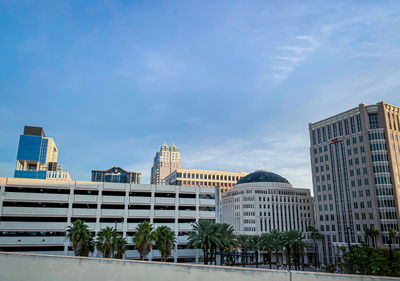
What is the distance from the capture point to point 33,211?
63.3m

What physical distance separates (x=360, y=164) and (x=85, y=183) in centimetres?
8737

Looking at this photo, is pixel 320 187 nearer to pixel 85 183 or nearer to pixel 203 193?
pixel 203 193

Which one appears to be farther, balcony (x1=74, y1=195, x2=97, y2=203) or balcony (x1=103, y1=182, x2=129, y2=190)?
balcony (x1=103, y1=182, x2=129, y2=190)

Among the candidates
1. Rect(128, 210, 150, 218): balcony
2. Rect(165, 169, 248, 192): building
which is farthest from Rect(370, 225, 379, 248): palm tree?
Rect(165, 169, 248, 192): building

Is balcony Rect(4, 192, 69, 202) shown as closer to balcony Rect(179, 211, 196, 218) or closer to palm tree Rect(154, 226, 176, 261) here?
palm tree Rect(154, 226, 176, 261)

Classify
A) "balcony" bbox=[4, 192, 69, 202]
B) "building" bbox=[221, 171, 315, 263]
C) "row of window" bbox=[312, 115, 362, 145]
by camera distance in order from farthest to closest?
1. "building" bbox=[221, 171, 315, 263]
2. "row of window" bbox=[312, 115, 362, 145]
3. "balcony" bbox=[4, 192, 69, 202]

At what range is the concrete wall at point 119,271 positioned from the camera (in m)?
10.8

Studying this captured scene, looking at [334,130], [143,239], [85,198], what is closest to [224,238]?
[143,239]

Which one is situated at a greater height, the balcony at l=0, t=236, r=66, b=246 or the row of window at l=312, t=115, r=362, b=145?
the row of window at l=312, t=115, r=362, b=145

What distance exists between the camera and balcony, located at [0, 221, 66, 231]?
202 ft

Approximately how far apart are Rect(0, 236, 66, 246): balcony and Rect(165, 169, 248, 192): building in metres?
93.1

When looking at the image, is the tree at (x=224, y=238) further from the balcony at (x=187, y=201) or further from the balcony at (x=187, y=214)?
the balcony at (x=187, y=201)

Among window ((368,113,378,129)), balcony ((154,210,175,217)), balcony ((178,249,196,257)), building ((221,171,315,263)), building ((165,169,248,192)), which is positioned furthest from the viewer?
building ((165,169,248,192))

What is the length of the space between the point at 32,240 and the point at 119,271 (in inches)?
2393
